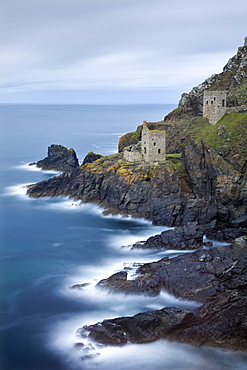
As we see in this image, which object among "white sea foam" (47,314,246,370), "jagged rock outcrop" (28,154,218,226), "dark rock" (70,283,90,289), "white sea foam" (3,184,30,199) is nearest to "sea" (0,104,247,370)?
"white sea foam" (47,314,246,370)

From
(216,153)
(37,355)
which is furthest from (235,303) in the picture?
(216,153)

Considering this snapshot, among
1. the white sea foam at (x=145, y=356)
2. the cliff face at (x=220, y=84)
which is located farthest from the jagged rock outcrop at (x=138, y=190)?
the white sea foam at (x=145, y=356)

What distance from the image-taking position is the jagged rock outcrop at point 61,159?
3374 inches

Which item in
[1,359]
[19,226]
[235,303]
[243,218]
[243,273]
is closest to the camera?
[1,359]

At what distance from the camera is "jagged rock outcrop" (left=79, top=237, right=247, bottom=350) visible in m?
26.2

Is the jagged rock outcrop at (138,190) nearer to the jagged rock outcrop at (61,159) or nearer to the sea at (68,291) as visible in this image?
the sea at (68,291)

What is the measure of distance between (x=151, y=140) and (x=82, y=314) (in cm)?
3563

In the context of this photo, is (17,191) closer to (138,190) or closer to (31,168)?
(31,168)

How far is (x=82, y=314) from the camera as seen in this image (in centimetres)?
3072

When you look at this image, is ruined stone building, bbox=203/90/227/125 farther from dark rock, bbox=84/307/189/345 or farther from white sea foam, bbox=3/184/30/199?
dark rock, bbox=84/307/189/345

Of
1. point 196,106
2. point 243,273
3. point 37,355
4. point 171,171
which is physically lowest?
point 37,355

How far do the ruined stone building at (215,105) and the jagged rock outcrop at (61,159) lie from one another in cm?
3399

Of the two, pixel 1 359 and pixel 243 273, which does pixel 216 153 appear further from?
pixel 1 359

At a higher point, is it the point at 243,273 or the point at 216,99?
the point at 216,99
